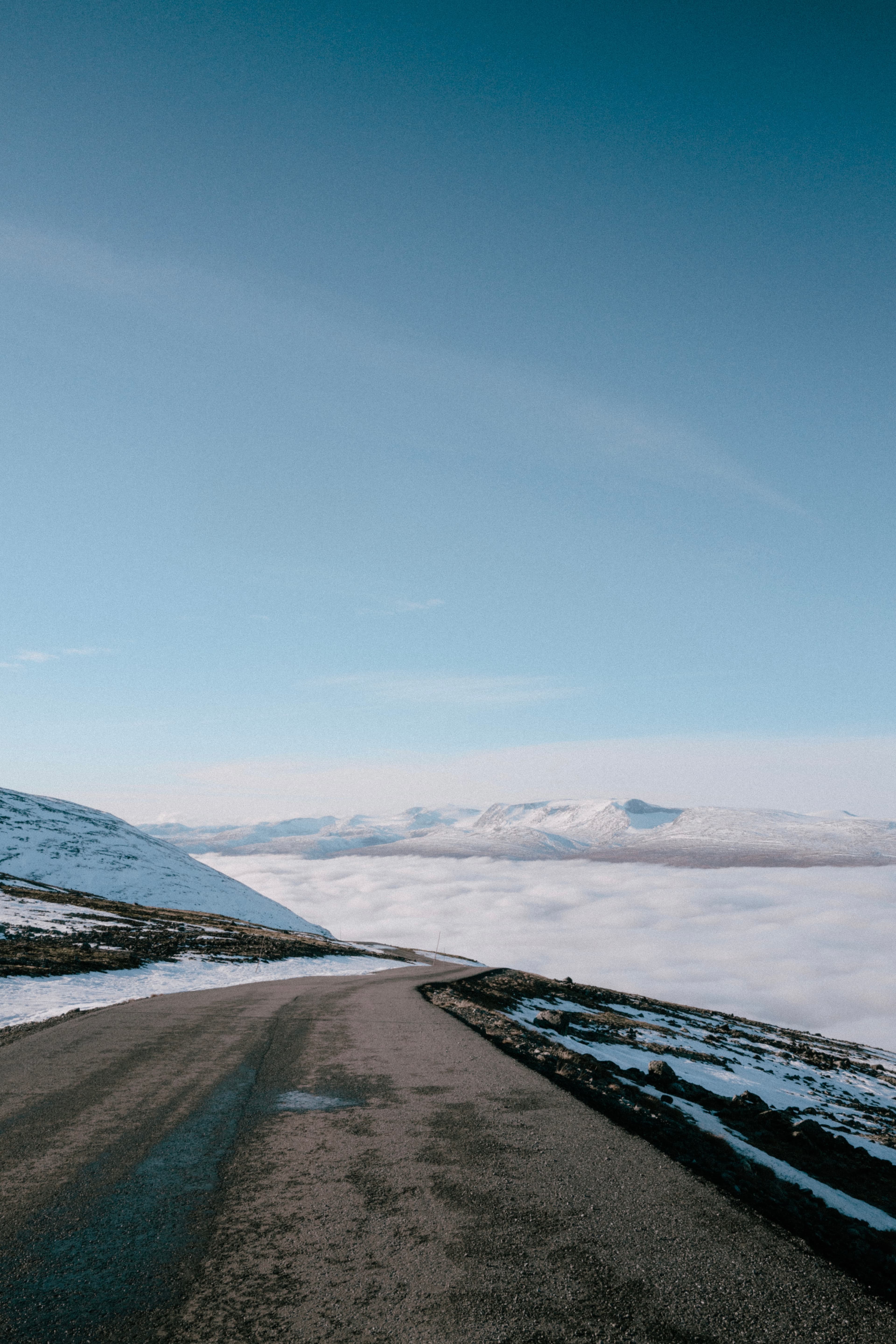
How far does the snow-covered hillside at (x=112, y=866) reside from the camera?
95.6 meters

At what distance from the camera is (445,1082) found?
32.1ft

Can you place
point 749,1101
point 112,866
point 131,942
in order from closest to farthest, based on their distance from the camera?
point 749,1101 < point 131,942 < point 112,866

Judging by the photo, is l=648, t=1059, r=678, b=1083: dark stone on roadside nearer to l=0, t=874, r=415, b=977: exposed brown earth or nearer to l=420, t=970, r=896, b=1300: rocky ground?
l=420, t=970, r=896, b=1300: rocky ground

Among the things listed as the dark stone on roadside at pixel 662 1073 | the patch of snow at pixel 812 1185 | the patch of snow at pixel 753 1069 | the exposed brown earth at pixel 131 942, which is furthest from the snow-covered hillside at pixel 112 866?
the patch of snow at pixel 812 1185

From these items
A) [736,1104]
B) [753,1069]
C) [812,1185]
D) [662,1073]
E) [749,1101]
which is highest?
[812,1185]

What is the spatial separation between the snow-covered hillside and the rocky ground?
75352 millimetres

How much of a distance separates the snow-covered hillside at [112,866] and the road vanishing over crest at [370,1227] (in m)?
88.0

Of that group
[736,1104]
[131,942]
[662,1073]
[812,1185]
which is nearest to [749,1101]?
[736,1104]

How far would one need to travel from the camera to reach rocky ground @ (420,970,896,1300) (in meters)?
6.70

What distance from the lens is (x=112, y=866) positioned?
106 meters

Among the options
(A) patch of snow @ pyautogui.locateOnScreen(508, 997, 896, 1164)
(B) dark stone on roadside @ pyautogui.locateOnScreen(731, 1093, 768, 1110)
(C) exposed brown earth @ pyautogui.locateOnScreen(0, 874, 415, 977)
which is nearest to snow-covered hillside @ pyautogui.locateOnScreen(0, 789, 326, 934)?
(C) exposed brown earth @ pyautogui.locateOnScreen(0, 874, 415, 977)

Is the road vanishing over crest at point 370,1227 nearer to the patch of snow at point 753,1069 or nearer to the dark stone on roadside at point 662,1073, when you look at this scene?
the dark stone on roadside at point 662,1073

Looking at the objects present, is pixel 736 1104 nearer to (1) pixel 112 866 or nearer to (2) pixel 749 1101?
(2) pixel 749 1101

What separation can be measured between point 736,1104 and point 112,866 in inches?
4559
